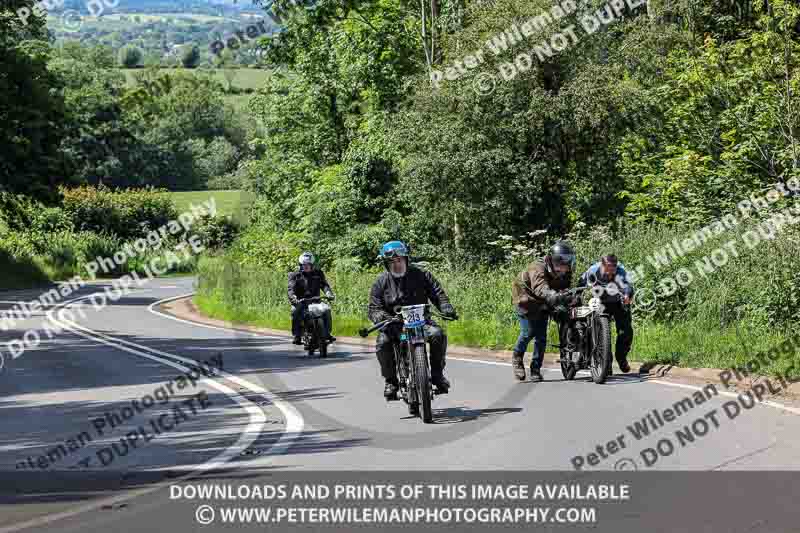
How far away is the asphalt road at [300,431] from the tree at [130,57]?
175004 mm

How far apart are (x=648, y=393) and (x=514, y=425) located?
2.85 metres

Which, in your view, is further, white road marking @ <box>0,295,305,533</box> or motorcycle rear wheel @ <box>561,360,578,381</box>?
motorcycle rear wheel @ <box>561,360,578,381</box>

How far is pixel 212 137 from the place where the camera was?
14662 centimetres

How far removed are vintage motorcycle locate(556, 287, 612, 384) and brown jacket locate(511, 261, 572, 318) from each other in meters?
0.23

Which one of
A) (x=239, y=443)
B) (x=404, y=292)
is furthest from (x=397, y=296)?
(x=239, y=443)

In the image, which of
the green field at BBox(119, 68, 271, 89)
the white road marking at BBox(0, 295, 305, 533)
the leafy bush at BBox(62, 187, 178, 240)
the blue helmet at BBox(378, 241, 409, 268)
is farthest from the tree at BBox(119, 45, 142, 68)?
the blue helmet at BBox(378, 241, 409, 268)

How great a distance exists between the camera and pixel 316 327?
21.8 m

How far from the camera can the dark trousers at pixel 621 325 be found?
51.9 feet

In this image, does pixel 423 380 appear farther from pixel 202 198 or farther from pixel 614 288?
pixel 202 198

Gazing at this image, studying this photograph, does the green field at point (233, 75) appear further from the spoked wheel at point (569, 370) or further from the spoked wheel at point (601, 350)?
the spoked wheel at point (601, 350)

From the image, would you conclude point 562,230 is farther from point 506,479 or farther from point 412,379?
point 506,479

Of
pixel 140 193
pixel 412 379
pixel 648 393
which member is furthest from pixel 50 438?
pixel 140 193

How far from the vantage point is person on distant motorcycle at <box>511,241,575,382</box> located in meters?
15.3

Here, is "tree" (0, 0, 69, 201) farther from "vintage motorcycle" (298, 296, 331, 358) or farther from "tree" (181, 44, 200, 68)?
"tree" (181, 44, 200, 68)
